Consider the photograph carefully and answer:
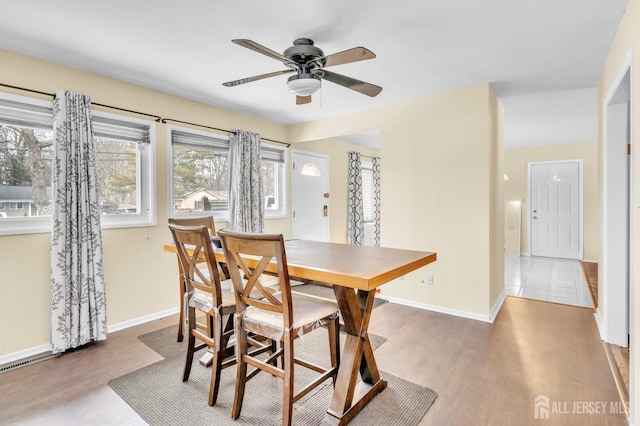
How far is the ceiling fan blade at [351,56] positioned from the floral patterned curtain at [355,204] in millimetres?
4051

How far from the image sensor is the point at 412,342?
9.16 ft

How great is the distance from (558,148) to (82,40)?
7.61m

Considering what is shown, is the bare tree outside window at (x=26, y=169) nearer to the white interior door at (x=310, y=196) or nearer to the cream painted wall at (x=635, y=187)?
the white interior door at (x=310, y=196)

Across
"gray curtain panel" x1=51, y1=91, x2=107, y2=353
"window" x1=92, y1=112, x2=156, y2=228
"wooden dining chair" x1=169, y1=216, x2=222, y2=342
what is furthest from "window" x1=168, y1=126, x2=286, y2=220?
"gray curtain panel" x1=51, y1=91, x2=107, y2=353

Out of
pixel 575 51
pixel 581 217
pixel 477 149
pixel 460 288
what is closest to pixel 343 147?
pixel 477 149

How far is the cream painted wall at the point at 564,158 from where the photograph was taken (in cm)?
625

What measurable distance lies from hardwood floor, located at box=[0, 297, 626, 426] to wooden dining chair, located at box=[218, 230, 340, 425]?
715 millimetres

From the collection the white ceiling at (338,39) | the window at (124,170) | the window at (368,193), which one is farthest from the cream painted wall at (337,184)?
the window at (124,170)

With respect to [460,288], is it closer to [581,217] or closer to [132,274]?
[132,274]

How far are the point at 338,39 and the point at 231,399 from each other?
2448 mm

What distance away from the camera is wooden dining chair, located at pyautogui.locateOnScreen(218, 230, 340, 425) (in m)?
1.62

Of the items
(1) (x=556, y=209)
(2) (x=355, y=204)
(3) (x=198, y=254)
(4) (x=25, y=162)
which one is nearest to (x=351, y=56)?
(3) (x=198, y=254)

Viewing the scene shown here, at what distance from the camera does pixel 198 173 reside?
12.6 feet

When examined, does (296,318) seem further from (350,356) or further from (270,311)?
(350,356)
